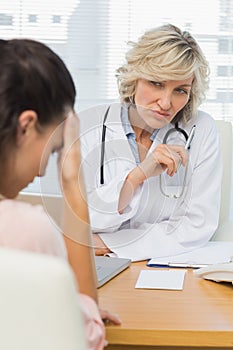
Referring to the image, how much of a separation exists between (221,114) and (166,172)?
1958 millimetres

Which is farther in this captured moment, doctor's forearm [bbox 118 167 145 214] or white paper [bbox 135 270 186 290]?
doctor's forearm [bbox 118 167 145 214]

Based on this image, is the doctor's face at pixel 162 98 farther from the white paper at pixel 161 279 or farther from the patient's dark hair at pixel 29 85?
the patient's dark hair at pixel 29 85

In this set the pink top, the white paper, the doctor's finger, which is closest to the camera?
the pink top

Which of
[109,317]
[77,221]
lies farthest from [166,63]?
[109,317]

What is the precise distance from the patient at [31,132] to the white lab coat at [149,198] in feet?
1.25

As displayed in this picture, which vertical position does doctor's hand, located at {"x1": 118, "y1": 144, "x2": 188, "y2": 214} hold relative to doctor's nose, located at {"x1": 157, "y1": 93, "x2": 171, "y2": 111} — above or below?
below

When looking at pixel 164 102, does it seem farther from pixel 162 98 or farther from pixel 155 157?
pixel 155 157

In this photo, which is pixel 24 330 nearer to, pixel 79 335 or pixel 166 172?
pixel 79 335

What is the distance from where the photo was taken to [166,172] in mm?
1860

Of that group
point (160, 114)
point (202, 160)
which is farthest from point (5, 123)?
point (202, 160)

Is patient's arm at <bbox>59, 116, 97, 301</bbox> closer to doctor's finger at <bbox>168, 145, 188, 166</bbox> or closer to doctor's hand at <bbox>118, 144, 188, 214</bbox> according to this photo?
doctor's hand at <bbox>118, 144, 188, 214</bbox>

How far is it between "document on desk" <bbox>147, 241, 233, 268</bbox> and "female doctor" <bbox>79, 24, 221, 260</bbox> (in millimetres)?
40

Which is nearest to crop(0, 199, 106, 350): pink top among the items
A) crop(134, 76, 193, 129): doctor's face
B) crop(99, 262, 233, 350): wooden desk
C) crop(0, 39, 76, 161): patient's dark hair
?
crop(0, 39, 76, 161): patient's dark hair

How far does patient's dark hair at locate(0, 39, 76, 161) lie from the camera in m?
0.98
